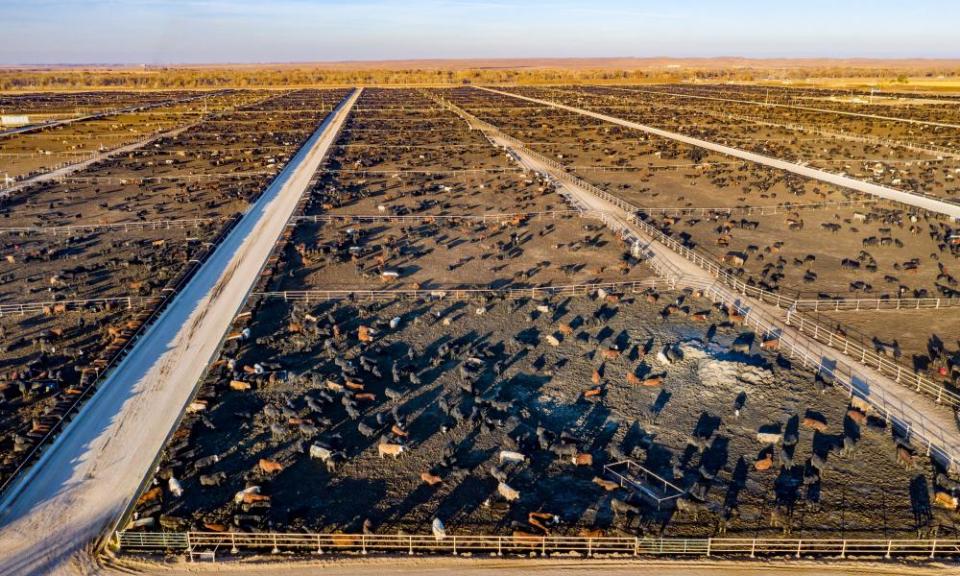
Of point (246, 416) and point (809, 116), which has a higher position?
point (809, 116)

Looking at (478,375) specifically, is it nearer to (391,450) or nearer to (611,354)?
(611,354)

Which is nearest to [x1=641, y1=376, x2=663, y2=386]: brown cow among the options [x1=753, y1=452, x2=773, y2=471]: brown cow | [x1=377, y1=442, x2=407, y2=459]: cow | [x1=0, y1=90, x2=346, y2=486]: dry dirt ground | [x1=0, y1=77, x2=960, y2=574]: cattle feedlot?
[x1=0, y1=77, x2=960, y2=574]: cattle feedlot

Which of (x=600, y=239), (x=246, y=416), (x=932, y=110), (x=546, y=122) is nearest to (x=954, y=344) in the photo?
(x=600, y=239)

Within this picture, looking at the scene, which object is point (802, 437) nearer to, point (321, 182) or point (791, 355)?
point (791, 355)

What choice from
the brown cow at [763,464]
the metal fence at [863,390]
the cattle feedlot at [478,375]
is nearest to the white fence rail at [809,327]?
the cattle feedlot at [478,375]

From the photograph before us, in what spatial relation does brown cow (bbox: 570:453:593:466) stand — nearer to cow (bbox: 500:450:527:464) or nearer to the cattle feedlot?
the cattle feedlot

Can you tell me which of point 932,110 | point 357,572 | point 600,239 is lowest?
point 357,572

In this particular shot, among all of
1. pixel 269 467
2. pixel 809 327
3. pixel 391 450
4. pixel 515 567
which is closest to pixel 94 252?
pixel 269 467
